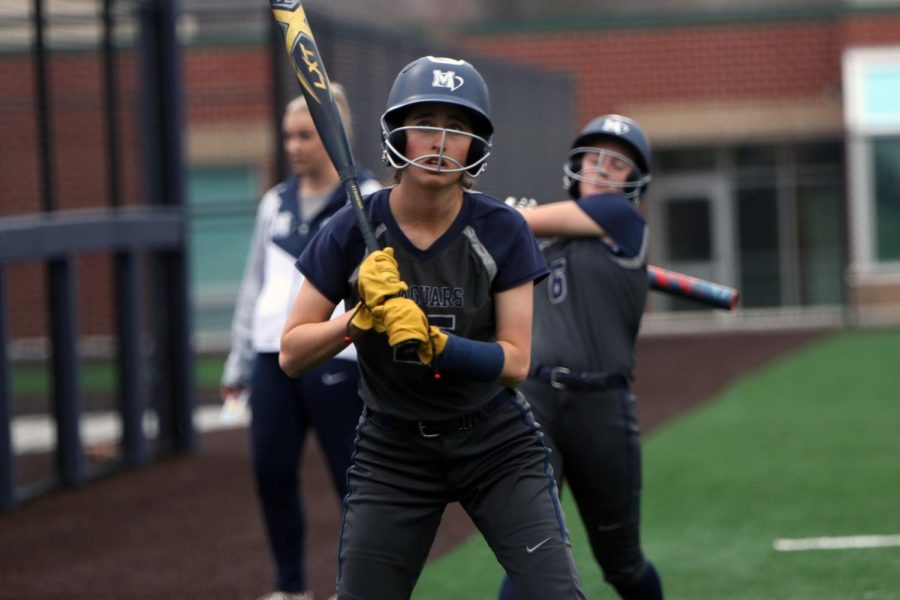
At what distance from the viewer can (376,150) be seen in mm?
12391

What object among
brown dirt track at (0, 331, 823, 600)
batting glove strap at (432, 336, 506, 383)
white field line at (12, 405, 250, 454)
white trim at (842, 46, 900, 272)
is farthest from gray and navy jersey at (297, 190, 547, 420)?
white trim at (842, 46, 900, 272)

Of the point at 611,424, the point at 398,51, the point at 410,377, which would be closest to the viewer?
the point at 410,377

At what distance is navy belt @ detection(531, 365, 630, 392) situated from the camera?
5.38 m

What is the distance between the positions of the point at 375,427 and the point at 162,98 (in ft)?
26.0

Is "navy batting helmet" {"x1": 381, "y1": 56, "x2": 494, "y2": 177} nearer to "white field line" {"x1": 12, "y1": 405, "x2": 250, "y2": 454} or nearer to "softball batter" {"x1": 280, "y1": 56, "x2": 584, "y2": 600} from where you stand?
"softball batter" {"x1": 280, "y1": 56, "x2": 584, "y2": 600}

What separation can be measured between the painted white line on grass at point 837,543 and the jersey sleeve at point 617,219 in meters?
2.67

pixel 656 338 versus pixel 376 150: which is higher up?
pixel 376 150

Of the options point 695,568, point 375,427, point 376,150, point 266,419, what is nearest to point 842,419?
point 376,150

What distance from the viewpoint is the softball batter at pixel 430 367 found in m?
4.11

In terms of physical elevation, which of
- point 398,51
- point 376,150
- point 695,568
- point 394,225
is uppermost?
point 398,51

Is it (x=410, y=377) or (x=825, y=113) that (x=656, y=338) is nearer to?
(x=825, y=113)

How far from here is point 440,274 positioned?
4.19m

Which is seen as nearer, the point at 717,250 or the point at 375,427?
the point at 375,427

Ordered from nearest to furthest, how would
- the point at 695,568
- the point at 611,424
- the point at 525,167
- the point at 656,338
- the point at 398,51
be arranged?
1. the point at 611,424
2. the point at 695,568
3. the point at 398,51
4. the point at 525,167
5. the point at 656,338
